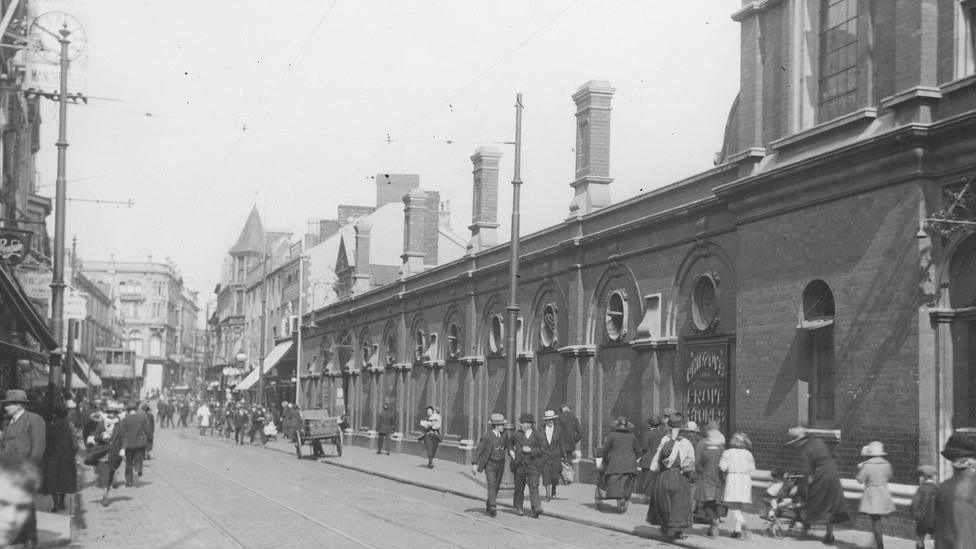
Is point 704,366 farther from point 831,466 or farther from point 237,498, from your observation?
point 237,498

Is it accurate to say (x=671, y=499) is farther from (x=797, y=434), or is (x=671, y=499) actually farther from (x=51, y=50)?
(x=51, y=50)

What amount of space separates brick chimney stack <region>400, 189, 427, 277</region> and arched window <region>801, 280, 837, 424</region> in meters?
25.0

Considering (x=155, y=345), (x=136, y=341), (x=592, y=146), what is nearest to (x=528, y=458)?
(x=592, y=146)

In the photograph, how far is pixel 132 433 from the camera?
22062 mm

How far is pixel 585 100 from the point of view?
2653cm

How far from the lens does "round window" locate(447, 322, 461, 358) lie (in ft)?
118

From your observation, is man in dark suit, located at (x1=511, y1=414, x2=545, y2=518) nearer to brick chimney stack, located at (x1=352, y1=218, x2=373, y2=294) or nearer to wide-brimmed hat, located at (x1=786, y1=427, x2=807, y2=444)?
wide-brimmed hat, located at (x1=786, y1=427, x2=807, y2=444)

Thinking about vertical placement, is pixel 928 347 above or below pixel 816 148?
below

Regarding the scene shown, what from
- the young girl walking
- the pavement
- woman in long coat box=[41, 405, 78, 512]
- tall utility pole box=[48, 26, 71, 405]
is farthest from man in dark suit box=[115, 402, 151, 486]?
the young girl walking

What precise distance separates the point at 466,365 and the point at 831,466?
20.2 metres

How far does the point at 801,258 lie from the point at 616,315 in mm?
7580

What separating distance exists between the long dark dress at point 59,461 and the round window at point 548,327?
1330cm

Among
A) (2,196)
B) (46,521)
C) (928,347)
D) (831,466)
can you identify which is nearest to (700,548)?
(831,466)

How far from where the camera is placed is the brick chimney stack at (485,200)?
3422 cm
